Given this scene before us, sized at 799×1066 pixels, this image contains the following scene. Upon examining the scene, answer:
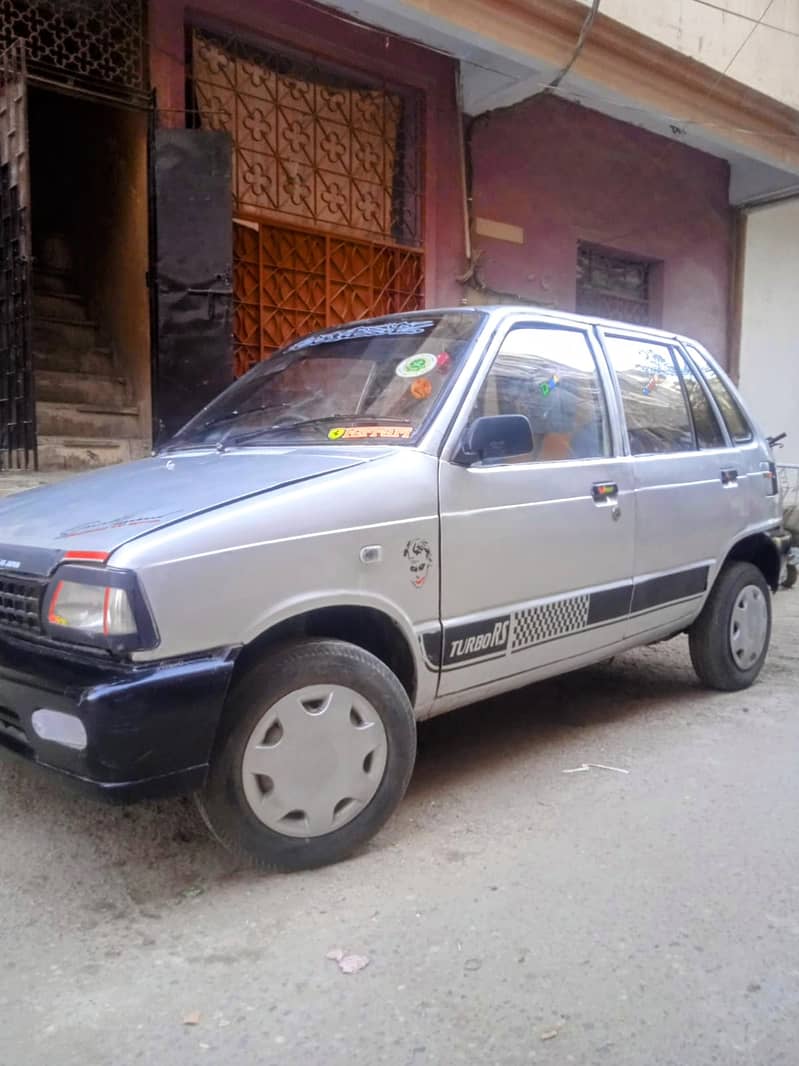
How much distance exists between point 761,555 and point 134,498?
3.41 m

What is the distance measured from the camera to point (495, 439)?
3061mm

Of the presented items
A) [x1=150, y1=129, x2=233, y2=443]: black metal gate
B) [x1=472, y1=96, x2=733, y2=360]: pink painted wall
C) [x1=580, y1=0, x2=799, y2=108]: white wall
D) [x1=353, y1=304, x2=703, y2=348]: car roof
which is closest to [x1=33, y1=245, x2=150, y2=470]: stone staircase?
[x1=150, y1=129, x2=233, y2=443]: black metal gate

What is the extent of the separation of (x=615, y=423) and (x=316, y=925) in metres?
2.37

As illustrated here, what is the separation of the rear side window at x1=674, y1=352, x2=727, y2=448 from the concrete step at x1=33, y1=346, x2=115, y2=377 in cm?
581

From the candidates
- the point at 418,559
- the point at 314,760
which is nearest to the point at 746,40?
the point at 418,559

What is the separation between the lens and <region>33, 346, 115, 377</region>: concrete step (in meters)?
8.37

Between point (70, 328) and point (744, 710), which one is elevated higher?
point (70, 328)

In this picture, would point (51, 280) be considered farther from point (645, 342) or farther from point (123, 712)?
point (123, 712)

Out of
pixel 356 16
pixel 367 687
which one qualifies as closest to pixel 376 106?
pixel 356 16

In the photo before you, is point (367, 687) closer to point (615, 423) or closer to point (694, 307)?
point (615, 423)

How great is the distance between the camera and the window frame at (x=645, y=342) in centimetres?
396

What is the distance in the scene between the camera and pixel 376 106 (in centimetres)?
823

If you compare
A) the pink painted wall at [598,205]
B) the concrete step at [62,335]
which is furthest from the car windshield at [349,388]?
the pink painted wall at [598,205]

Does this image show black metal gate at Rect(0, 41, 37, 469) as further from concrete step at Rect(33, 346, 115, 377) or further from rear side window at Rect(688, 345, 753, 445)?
rear side window at Rect(688, 345, 753, 445)
